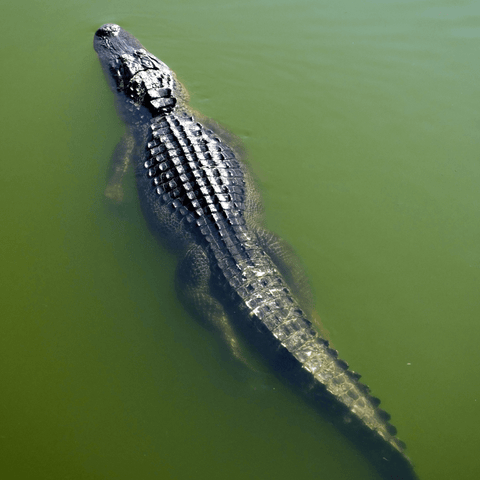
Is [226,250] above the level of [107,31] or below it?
below

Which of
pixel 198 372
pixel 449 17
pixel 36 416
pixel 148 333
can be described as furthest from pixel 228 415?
pixel 449 17

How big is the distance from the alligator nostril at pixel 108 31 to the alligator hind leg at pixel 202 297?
402 cm

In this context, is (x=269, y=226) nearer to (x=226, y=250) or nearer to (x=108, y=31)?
(x=226, y=250)

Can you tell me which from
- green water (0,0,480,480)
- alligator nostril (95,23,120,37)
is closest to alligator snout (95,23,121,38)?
→ alligator nostril (95,23,120,37)

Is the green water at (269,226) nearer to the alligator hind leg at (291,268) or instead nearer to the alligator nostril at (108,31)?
the alligator hind leg at (291,268)

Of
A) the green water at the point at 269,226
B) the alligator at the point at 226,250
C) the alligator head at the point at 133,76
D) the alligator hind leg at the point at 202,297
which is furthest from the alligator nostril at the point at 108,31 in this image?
the alligator hind leg at the point at 202,297

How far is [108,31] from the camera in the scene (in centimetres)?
572

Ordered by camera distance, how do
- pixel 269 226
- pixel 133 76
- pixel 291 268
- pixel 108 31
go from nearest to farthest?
pixel 291 268
pixel 269 226
pixel 133 76
pixel 108 31

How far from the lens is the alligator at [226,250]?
111 inches

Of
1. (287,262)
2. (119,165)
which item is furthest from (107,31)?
(287,262)

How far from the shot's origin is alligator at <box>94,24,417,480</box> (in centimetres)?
283

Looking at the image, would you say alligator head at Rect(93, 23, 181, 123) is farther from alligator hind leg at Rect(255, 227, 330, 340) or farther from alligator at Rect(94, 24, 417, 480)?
alligator hind leg at Rect(255, 227, 330, 340)

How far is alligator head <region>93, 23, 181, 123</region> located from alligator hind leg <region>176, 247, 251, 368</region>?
7.33 feet

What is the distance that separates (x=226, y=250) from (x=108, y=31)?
4277 millimetres
